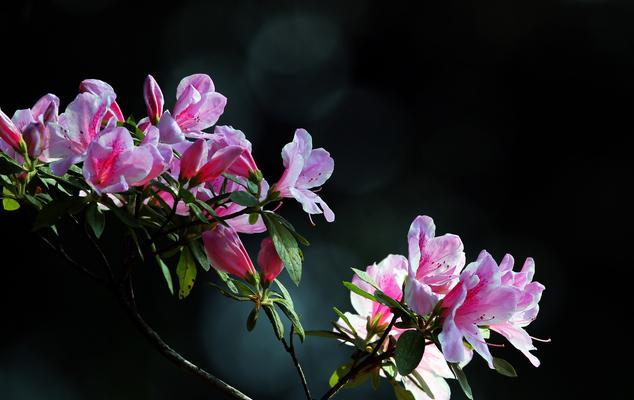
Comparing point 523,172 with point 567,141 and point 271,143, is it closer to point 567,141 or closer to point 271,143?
point 567,141

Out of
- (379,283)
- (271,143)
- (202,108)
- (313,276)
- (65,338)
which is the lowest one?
(65,338)

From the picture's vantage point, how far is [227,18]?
15.6ft

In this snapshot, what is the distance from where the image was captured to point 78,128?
87cm

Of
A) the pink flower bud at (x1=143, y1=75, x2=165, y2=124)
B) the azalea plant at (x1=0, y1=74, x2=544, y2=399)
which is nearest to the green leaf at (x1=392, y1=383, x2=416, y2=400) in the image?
the azalea plant at (x1=0, y1=74, x2=544, y2=399)

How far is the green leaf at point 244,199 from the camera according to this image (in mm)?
862

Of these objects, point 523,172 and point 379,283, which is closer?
point 379,283

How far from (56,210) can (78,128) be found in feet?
0.30

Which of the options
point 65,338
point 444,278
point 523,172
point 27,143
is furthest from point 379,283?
point 523,172

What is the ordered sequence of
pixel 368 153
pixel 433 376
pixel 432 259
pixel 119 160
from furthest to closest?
pixel 368 153, pixel 433 376, pixel 432 259, pixel 119 160

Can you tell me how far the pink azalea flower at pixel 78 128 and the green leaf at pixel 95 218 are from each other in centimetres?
5

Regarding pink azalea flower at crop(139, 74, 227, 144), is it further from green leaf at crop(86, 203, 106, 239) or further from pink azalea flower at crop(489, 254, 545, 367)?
pink azalea flower at crop(489, 254, 545, 367)

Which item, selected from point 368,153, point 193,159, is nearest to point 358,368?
point 193,159

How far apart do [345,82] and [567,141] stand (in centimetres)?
130

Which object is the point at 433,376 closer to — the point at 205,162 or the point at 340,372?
the point at 340,372
